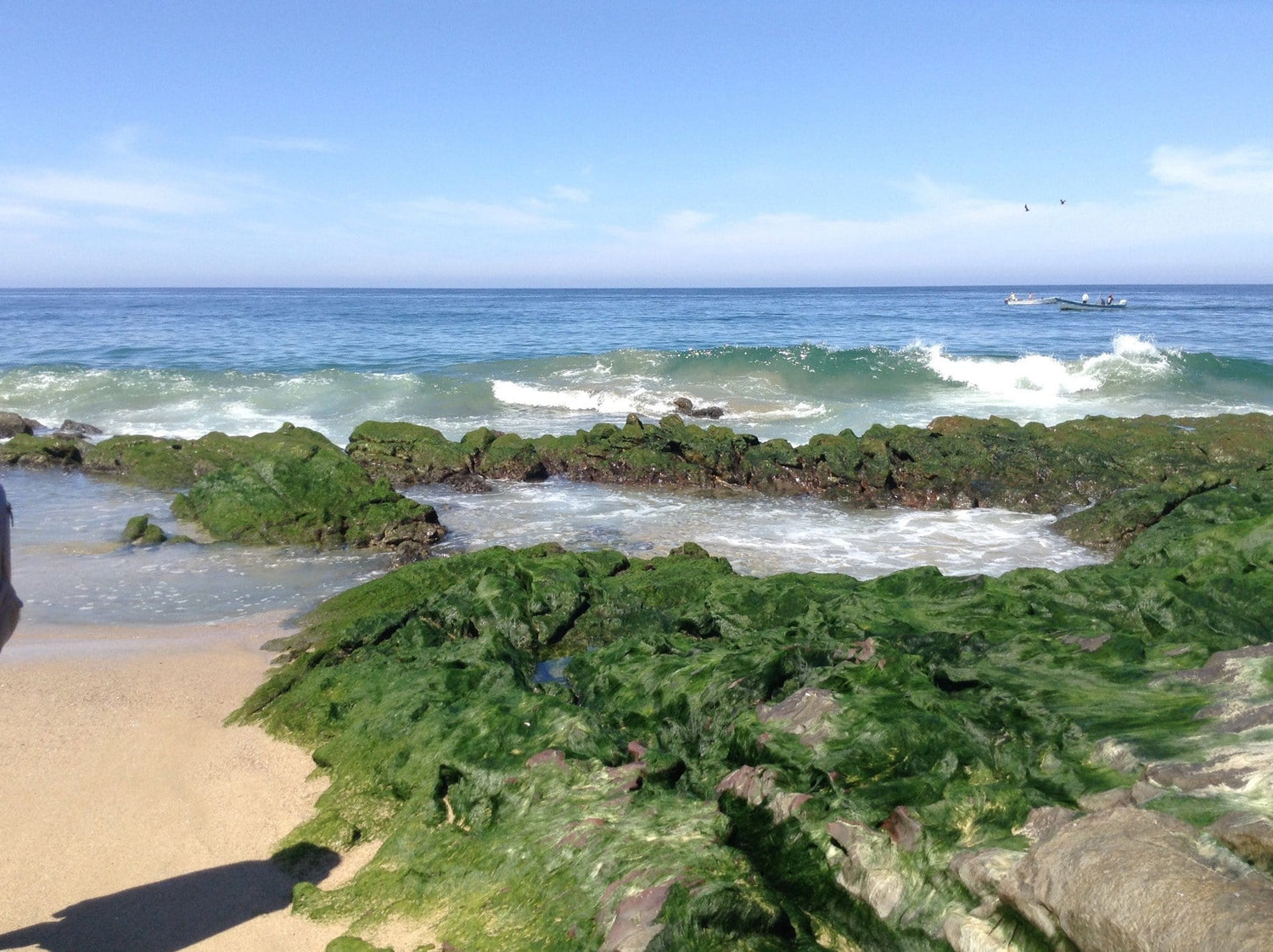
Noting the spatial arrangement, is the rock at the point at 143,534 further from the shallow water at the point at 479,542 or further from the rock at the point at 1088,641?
the rock at the point at 1088,641

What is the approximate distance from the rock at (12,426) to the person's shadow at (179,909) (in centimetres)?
1609

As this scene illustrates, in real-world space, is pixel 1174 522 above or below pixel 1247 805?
below

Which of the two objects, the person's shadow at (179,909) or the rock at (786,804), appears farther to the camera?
the person's shadow at (179,909)

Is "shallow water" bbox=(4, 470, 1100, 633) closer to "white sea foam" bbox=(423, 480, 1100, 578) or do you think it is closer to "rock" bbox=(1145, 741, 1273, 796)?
"white sea foam" bbox=(423, 480, 1100, 578)

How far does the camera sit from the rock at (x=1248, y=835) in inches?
95.5

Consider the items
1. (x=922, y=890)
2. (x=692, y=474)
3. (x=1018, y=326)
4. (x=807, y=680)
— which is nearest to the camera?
(x=922, y=890)

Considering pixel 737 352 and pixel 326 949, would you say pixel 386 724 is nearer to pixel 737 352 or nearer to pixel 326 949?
pixel 326 949

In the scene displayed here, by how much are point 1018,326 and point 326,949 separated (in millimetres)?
44140

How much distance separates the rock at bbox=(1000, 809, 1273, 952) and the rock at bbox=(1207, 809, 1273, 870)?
9 cm

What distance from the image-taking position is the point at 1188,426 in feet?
47.8

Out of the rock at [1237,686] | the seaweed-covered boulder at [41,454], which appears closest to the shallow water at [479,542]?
the seaweed-covered boulder at [41,454]

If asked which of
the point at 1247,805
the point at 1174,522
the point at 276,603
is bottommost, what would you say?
the point at 276,603

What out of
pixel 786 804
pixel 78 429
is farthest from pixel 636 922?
pixel 78 429

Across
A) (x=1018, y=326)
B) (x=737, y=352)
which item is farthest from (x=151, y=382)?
(x=1018, y=326)
